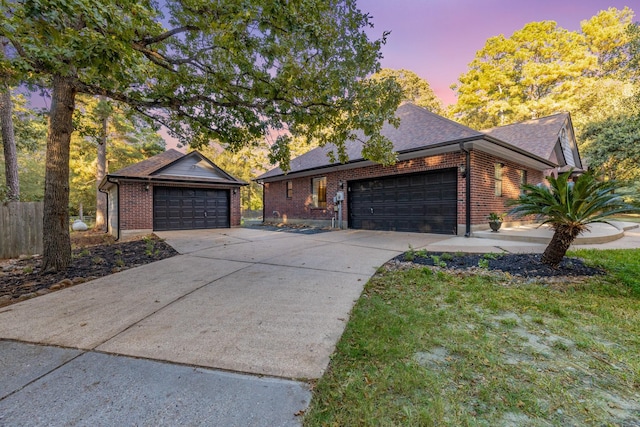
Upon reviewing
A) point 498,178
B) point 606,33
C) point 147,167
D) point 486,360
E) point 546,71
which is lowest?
point 486,360

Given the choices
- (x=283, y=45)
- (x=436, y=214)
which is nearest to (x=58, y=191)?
(x=283, y=45)

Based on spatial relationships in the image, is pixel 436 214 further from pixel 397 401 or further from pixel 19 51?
pixel 19 51

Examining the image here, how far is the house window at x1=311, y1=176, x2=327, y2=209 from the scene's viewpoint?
13336mm

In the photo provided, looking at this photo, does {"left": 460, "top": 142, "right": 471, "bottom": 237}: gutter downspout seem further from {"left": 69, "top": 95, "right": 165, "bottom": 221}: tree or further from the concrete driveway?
{"left": 69, "top": 95, "right": 165, "bottom": 221}: tree

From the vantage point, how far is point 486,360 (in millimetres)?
2020

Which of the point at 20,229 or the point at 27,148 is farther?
the point at 27,148

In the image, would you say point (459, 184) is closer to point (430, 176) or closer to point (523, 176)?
point (430, 176)

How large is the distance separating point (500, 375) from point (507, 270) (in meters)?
3.20

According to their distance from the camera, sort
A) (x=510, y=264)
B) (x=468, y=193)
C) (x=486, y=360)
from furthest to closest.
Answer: (x=468, y=193), (x=510, y=264), (x=486, y=360)

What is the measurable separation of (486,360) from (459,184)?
7.34 metres

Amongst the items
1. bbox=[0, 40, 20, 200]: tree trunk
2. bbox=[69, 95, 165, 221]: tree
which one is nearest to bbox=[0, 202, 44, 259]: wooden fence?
bbox=[0, 40, 20, 200]: tree trunk

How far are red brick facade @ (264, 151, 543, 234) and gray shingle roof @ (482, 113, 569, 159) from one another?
3.52 feet

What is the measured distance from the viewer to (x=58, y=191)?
4535 millimetres

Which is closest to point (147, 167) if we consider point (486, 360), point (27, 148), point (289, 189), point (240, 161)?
point (27, 148)
